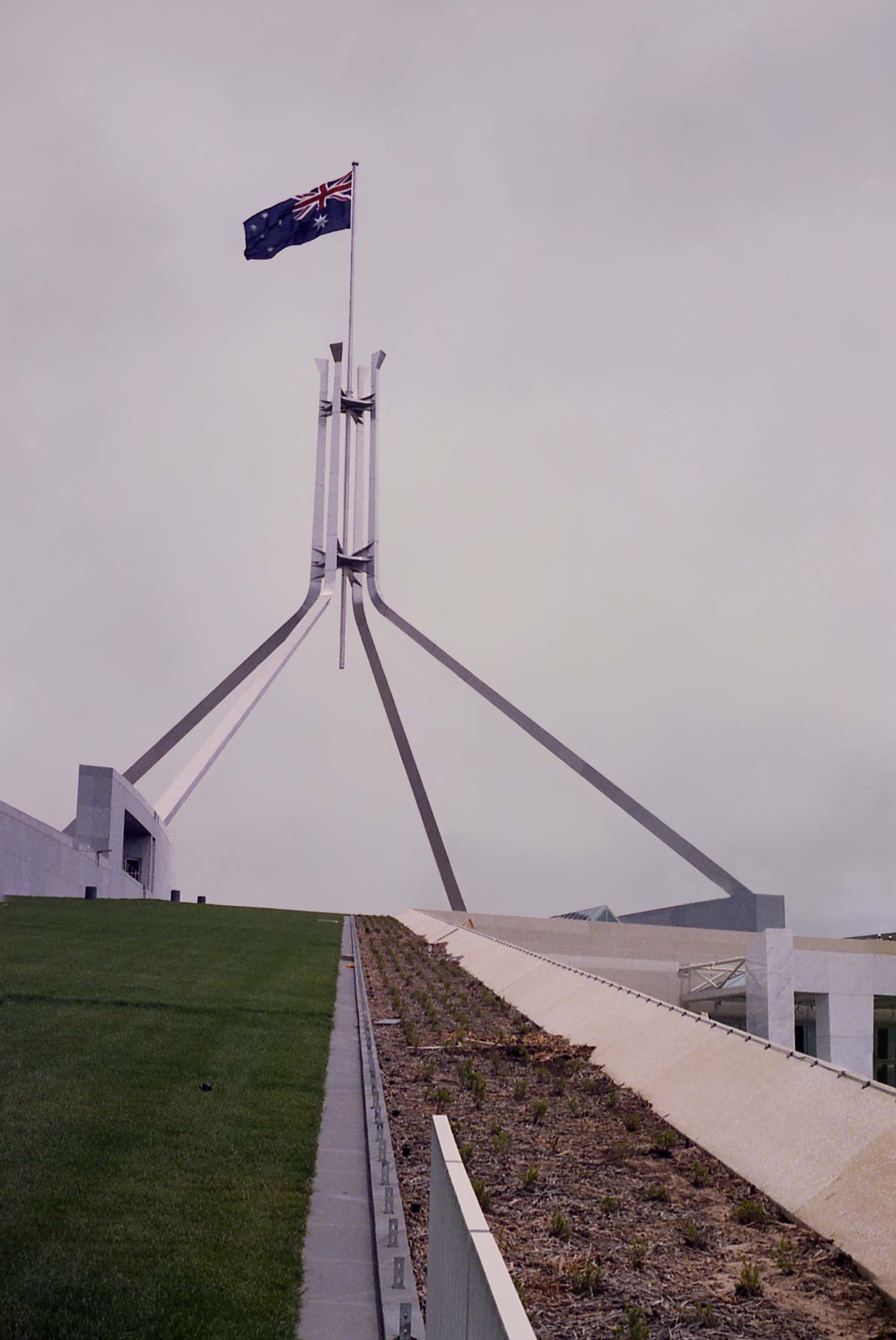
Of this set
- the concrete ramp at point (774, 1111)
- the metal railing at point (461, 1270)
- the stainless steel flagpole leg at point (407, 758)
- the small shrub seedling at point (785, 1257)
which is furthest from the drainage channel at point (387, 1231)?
the stainless steel flagpole leg at point (407, 758)

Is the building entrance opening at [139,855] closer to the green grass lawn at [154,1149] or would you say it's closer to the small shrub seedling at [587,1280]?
the green grass lawn at [154,1149]

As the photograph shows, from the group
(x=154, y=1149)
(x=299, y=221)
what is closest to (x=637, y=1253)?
(x=154, y=1149)

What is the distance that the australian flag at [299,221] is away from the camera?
33.6 m

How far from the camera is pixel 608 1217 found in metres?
5.55

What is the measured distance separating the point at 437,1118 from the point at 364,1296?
1065 mm

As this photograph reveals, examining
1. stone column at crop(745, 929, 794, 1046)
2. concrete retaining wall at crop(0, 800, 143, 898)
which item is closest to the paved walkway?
stone column at crop(745, 929, 794, 1046)

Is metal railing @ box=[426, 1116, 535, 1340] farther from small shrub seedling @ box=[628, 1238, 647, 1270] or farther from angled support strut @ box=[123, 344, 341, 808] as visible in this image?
angled support strut @ box=[123, 344, 341, 808]

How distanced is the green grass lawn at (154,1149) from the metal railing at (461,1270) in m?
0.99

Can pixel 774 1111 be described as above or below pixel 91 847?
below

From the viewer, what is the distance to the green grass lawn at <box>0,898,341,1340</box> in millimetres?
4582

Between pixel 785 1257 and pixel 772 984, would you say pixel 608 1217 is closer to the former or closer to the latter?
pixel 785 1257

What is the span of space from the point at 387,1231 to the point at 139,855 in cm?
3786

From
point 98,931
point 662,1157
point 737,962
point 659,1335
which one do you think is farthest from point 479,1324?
point 737,962

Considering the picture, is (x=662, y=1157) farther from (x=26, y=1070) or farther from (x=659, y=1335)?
(x=26, y=1070)
